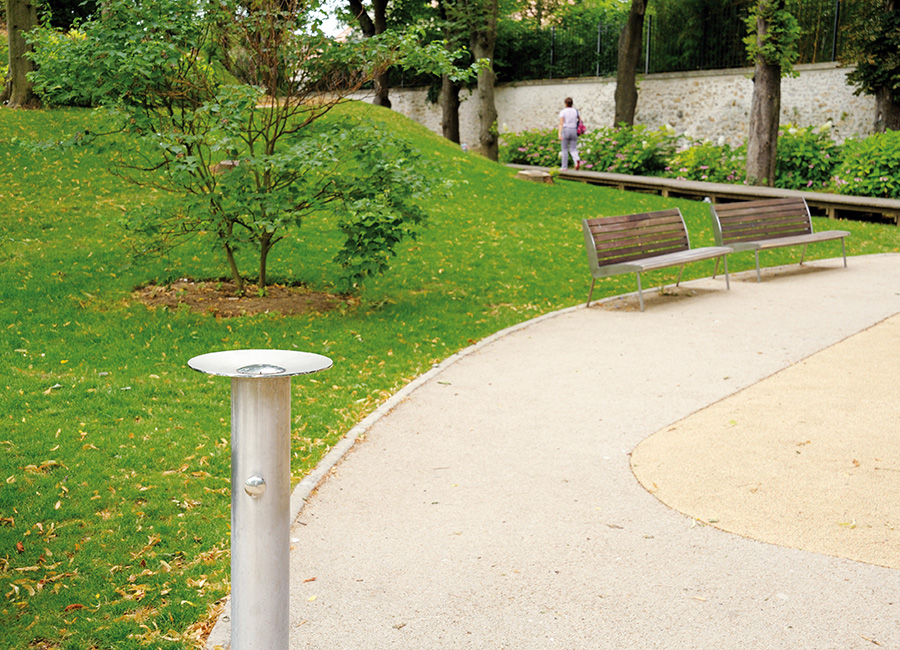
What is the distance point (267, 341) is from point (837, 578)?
5202mm

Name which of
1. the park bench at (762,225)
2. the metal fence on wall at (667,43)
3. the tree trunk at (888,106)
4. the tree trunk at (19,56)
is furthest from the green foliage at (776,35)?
the tree trunk at (19,56)

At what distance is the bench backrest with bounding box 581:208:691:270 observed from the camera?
9805 mm

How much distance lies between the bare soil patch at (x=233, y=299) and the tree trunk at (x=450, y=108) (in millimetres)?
19667

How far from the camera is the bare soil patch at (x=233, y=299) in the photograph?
8.93 m

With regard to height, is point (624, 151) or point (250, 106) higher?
point (250, 106)

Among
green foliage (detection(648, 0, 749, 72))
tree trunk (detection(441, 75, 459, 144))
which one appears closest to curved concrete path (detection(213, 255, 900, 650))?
green foliage (detection(648, 0, 749, 72))

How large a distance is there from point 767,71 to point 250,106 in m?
13.2

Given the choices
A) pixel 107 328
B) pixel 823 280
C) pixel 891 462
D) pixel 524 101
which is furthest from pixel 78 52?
pixel 524 101

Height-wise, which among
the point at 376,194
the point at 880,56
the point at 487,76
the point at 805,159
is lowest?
the point at 376,194

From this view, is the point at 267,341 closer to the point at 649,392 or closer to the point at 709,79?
the point at 649,392

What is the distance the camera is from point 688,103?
1029 inches

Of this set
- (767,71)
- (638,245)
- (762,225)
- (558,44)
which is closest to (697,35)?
(558,44)

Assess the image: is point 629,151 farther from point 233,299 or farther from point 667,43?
point 233,299

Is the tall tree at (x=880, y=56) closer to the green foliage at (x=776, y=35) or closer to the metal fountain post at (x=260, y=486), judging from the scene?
the green foliage at (x=776, y=35)
